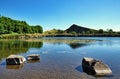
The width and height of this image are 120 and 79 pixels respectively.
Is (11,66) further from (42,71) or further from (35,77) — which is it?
(35,77)

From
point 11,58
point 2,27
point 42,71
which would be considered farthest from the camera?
point 2,27

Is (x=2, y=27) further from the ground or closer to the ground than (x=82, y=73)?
further from the ground

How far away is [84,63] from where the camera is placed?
24125 mm

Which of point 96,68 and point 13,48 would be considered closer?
point 96,68

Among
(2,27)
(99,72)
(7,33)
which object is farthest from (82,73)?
(7,33)

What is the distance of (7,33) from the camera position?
15062cm

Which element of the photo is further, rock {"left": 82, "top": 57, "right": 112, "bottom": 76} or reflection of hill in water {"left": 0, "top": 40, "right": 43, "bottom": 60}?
reflection of hill in water {"left": 0, "top": 40, "right": 43, "bottom": 60}

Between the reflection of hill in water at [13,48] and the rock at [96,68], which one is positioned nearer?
the rock at [96,68]

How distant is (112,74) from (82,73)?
11.2 feet

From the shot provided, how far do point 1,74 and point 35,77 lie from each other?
4.51 m

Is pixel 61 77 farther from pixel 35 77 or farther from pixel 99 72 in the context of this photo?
pixel 99 72

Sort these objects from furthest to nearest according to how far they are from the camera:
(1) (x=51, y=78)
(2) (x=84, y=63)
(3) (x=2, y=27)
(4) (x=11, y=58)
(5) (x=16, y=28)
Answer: (5) (x=16, y=28), (3) (x=2, y=27), (4) (x=11, y=58), (2) (x=84, y=63), (1) (x=51, y=78)

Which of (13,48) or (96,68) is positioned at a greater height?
(96,68)

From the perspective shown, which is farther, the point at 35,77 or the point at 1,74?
the point at 1,74
